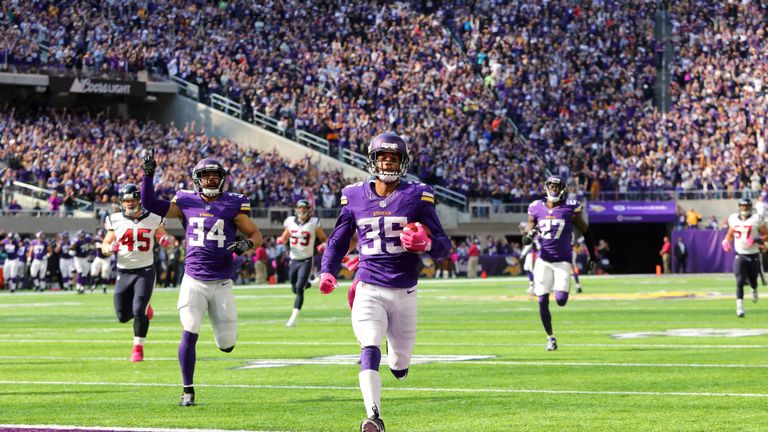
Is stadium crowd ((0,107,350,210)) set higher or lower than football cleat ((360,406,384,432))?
higher

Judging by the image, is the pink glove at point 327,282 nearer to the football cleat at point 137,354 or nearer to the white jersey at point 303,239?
the football cleat at point 137,354

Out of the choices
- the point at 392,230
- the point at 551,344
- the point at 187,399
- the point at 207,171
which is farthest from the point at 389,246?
the point at 551,344

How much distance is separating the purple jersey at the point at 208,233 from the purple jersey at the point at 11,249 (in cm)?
2977

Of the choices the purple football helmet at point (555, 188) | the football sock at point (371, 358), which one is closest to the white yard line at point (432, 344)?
the purple football helmet at point (555, 188)

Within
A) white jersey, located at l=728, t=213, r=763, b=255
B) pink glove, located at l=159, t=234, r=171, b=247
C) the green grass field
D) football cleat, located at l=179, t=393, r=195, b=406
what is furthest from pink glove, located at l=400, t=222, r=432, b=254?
white jersey, located at l=728, t=213, r=763, b=255

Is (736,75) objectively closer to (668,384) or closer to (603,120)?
(603,120)

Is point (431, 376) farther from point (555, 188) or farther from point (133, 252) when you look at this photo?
point (555, 188)

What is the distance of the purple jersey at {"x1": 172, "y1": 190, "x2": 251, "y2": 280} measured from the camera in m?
11.1

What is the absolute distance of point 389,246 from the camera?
28.1 ft

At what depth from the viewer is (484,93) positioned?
2126 inches

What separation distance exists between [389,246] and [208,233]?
3.02m

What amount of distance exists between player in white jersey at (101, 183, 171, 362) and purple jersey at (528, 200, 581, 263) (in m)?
4.80

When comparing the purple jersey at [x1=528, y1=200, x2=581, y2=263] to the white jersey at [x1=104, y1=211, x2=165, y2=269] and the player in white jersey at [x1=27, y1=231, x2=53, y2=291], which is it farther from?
the player in white jersey at [x1=27, y1=231, x2=53, y2=291]

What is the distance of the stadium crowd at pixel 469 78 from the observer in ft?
167
